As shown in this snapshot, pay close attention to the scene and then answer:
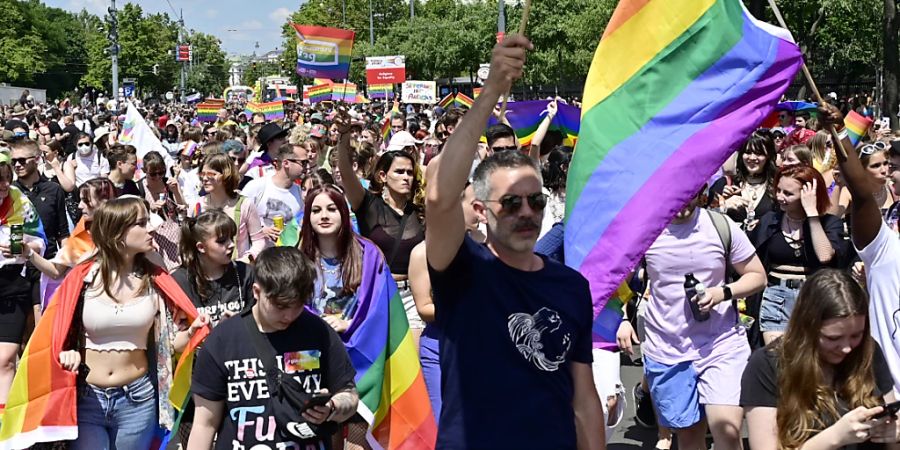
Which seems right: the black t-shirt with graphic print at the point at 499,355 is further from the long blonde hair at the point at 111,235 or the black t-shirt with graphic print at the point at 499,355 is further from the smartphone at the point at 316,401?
the long blonde hair at the point at 111,235

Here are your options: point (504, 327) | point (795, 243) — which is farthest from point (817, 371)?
point (795, 243)

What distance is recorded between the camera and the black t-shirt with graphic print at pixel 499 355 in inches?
129

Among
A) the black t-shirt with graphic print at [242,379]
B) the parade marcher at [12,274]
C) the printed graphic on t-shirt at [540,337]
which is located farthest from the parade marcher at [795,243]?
the parade marcher at [12,274]

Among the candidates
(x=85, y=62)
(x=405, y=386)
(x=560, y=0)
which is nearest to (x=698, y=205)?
(x=405, y=386)

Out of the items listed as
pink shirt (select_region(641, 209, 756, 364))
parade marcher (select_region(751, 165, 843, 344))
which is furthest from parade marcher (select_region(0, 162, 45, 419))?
parade marcher (select_region(751, 165, 843, 344))

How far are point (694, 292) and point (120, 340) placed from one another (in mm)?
2851

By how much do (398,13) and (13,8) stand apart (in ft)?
125

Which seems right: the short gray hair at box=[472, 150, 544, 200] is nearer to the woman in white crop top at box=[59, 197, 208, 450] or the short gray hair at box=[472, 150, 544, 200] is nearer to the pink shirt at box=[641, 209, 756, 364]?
the woman in white crop top at box=[59, 197, 208, 450]

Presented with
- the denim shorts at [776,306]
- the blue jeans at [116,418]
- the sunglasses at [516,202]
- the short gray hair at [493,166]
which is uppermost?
the short gray hair at [493,166]

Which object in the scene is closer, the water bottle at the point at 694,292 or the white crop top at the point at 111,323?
the white crop top at the point at 111,323

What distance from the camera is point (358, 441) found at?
18.5 feet

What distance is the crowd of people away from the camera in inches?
130

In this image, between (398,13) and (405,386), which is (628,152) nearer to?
(405,386)

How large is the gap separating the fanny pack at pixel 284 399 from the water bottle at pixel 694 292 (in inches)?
93.3
